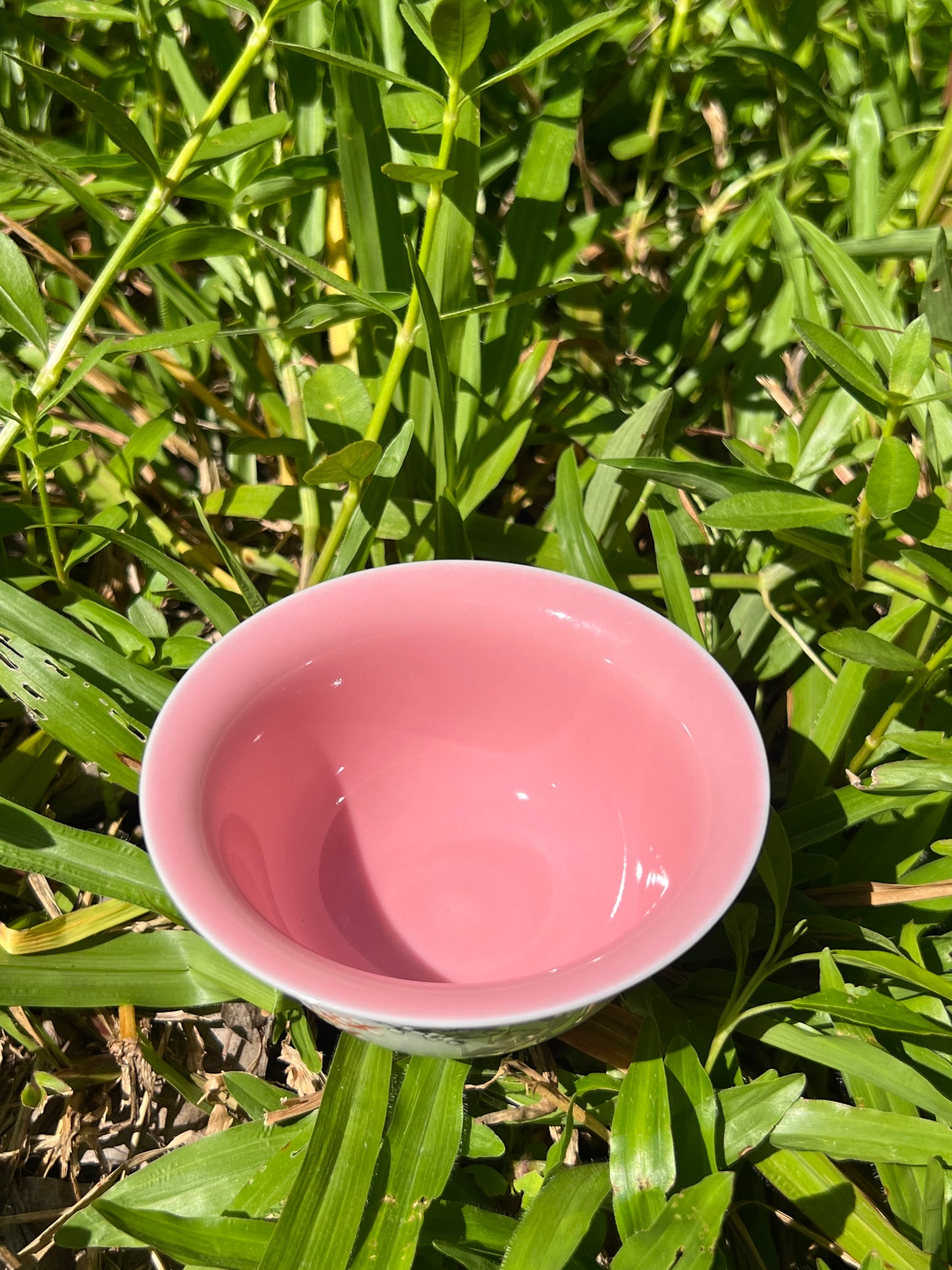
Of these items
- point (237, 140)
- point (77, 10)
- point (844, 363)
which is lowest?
point (844, 363)

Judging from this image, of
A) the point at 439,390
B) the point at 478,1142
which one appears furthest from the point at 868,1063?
the point at 439,390

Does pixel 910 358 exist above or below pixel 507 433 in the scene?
above

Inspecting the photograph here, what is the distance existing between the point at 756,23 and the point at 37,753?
153 cm

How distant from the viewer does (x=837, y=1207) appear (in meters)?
1.05

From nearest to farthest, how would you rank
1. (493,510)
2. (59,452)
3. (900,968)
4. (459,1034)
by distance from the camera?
(459,1034), (900,968), (59,452), (493,510)

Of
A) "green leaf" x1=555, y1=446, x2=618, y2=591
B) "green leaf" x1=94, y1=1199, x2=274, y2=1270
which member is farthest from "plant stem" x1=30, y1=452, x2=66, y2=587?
"green leaf" x1=94, y1=1199, x2=274, y2=1270

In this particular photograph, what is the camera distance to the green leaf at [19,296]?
1.21 m

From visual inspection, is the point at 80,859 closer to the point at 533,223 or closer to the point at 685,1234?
the point at 685,1234

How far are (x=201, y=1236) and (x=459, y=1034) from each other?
339mm

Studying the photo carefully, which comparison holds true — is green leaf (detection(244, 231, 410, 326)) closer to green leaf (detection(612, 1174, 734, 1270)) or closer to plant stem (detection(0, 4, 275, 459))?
plant stem (detection(0, 4, 275, 459))

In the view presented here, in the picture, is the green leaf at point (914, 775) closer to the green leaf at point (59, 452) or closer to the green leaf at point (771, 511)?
the green leaf at point (771, 511)

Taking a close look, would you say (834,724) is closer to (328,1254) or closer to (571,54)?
(328,1254)

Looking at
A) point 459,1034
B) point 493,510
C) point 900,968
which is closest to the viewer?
point 459,1034

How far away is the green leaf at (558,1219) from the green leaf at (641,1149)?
28 millimetres
